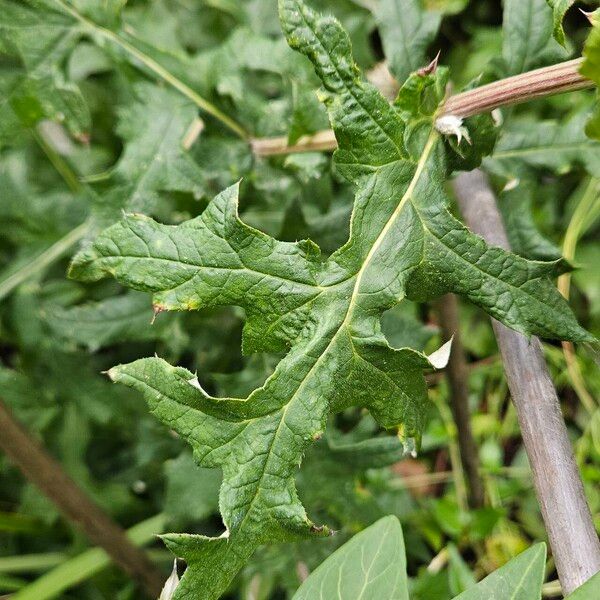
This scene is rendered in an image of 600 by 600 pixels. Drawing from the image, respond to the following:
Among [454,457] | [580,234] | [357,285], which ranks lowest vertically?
[454,457]

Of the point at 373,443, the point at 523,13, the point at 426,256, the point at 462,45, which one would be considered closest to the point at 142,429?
the point at 373,443

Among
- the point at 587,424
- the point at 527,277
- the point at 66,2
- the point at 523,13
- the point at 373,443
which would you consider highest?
the point at 66,2

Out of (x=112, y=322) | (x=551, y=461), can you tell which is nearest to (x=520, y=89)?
(x=551, y=461)

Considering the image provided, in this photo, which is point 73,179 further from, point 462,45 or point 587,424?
point 587,424

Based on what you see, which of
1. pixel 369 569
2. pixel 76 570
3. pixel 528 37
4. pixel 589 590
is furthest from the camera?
pixel 76 570

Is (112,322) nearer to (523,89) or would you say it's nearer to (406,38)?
(406,38)

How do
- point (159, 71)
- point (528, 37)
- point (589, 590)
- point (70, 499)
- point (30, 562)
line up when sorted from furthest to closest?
point (30, 562)
point (70, 499)
point (159, 71)
point (528, 37)
point (589, 590)

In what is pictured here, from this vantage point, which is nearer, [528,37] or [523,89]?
[523,89]
